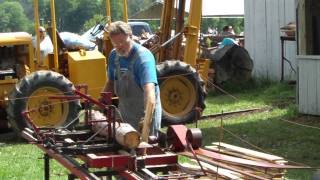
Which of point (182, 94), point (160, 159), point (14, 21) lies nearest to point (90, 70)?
point (182, 94)

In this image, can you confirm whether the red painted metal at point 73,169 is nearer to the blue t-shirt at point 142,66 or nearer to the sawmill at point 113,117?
the sawmill at point 113,117

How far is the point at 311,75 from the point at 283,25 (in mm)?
5966

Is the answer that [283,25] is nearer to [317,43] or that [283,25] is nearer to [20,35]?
[317,43]

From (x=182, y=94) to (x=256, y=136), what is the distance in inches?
80.5

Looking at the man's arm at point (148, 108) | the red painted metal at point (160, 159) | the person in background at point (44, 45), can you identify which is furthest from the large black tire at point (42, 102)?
the red painted metal at point (160, 159)

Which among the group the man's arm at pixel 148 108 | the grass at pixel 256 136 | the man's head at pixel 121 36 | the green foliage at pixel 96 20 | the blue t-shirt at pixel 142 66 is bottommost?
the grass at pixel 256 136

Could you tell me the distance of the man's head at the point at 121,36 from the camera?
18.1ft

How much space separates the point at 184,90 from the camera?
12.1 m

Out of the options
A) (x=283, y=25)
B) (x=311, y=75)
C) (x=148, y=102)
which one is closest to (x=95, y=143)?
(x=148, y=102)

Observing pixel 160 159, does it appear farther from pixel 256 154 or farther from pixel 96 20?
pixel 96 20

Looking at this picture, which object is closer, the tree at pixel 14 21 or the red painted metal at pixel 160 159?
the red painted metal at pixel 160 159

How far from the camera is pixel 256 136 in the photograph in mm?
10461

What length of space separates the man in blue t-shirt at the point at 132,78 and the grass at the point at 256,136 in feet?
4.90

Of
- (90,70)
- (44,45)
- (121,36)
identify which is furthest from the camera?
(44,45)
